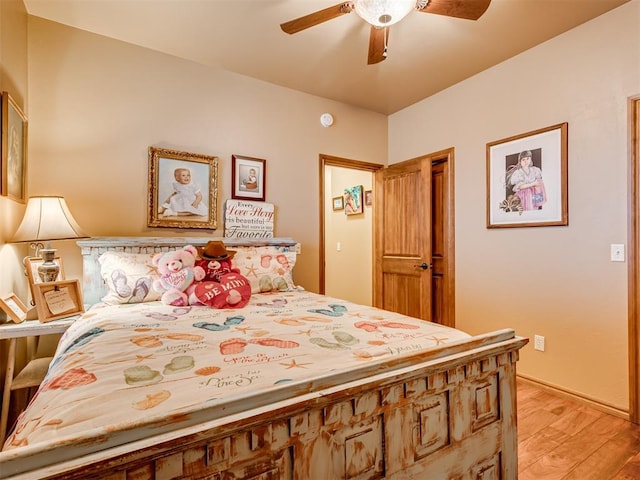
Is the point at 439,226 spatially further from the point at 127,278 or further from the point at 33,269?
the point at 33,269

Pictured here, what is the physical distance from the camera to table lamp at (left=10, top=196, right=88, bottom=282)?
6.13 feet

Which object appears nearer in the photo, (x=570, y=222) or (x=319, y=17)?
(x=319, y=17)

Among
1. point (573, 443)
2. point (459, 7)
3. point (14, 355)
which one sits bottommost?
point (573, 443)

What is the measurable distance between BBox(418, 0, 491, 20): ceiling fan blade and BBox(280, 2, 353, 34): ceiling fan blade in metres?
0.46

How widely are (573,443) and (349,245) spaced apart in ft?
10.4

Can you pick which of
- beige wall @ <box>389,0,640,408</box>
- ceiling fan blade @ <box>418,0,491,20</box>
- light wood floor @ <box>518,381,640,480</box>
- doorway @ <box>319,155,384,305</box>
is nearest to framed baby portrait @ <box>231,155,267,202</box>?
doorway @ <box>319,155,384,305</box>

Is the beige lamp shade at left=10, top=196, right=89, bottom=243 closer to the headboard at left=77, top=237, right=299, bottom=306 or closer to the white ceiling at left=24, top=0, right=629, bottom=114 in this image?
the headboard at left=77, top=237, right=299, bottom=306

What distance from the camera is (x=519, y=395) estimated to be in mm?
2422

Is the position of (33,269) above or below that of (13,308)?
above

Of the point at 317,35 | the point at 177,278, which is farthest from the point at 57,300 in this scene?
the point at 317,35

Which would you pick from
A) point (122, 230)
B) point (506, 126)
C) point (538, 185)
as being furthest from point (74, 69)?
point (538, 185)

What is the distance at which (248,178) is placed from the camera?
3.03m

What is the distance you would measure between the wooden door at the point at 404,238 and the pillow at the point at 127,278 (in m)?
2.47

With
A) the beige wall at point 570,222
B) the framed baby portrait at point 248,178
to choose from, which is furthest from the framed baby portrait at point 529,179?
the framed baby portrait at point 248,178
